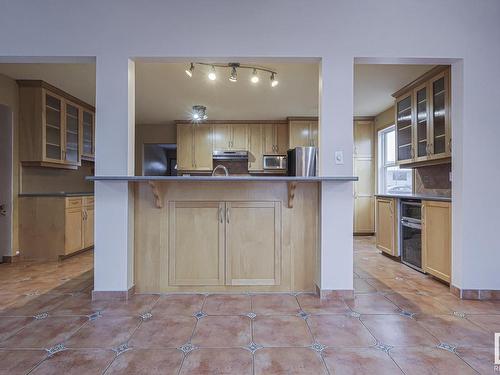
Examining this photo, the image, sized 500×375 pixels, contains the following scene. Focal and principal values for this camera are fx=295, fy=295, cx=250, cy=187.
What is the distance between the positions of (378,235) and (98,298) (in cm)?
363

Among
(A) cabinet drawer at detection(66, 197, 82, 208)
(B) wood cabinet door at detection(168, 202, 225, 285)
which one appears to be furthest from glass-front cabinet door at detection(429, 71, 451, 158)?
(A) cabinet drawer at detection(66, 197, 82, 208)

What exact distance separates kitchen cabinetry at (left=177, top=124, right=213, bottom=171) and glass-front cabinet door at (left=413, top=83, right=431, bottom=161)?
376cm

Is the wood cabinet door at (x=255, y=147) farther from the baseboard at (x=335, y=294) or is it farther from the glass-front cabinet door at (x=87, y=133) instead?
the baseboard at (x=335, y=294)

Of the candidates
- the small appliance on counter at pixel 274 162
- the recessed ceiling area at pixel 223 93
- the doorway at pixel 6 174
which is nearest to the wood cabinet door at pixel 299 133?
the recessed ceiling area at pixel 223 93

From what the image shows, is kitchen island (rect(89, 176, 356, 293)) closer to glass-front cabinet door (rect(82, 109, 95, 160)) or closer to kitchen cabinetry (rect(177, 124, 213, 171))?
glass-front cabinet door (rect(82, 109, 95, 160))

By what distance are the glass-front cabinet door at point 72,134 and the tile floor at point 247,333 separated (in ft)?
7.42

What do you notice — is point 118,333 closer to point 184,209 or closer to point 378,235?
point 184,209

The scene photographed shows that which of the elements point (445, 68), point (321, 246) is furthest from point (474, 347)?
point (445, 68)

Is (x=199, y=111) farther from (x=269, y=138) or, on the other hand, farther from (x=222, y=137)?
(x=269, y=138)

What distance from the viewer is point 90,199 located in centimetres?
442

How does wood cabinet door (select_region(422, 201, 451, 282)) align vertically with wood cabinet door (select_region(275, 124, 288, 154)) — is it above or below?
below

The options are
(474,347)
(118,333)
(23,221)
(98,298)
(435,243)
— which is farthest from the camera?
(23,221)

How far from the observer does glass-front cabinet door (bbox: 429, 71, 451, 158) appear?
Answer: 3.24 m

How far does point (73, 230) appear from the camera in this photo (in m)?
4.02
